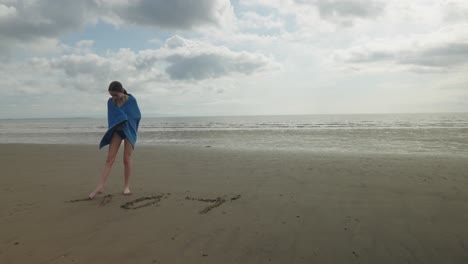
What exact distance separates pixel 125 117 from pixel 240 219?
275 centimetres

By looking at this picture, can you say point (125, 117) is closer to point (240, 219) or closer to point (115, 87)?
point (115, 87)

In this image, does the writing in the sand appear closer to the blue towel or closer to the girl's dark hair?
the blue towel

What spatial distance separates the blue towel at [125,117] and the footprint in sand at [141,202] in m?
1.08

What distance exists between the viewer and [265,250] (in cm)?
326

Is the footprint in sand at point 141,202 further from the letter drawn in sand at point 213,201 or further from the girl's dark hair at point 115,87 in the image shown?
the girl's dark hair at point 115,87

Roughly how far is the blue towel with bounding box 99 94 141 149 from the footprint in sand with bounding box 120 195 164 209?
42.6 inches

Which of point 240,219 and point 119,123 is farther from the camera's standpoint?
point 119,123

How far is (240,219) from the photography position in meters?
4.21

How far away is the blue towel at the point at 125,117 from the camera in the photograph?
5352mm

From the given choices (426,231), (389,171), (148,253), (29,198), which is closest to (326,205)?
(426,231)

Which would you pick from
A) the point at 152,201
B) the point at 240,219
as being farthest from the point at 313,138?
the point at 240,219

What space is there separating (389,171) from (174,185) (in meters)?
5.59

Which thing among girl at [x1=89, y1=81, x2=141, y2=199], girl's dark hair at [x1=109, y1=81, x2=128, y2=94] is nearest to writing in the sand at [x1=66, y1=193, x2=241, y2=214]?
girl at [x1=89, y1=81, x2=141, y2=199]

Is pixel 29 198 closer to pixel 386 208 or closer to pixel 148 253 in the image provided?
pixel 148 253
